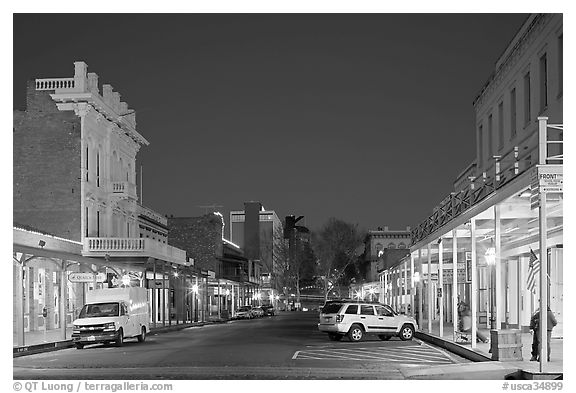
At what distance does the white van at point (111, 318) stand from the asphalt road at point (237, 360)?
53 centimetres

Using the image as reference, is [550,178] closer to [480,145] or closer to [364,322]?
[364,322]

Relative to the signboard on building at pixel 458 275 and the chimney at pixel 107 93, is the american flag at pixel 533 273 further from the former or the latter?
the chimney at pixel 107 93

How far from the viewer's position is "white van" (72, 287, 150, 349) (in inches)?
1296

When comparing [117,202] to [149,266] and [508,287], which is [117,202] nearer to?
[149,266]

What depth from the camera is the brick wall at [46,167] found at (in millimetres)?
53062

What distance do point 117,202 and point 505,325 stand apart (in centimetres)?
2815

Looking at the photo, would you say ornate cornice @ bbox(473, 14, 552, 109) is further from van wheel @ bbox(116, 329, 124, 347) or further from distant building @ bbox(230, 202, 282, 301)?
distant building @ bbox(230, 202, 282, 301)

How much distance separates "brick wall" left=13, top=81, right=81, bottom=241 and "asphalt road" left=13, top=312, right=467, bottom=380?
20.0 metres

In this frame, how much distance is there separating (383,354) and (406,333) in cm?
876

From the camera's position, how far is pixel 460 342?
2967cm

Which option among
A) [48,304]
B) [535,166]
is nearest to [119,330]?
[48,304]

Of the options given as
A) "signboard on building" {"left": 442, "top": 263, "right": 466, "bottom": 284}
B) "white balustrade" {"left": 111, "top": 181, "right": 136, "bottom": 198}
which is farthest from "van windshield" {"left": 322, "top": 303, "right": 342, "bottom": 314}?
"white balustrade" {"left": 111, "top": 181, "right": 136, "bottom": 198}

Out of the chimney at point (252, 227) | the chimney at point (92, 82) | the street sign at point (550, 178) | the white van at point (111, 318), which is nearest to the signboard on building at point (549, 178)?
the street sign at point (550, 178)

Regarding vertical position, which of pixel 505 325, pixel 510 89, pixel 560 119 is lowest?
pixel 505 325
